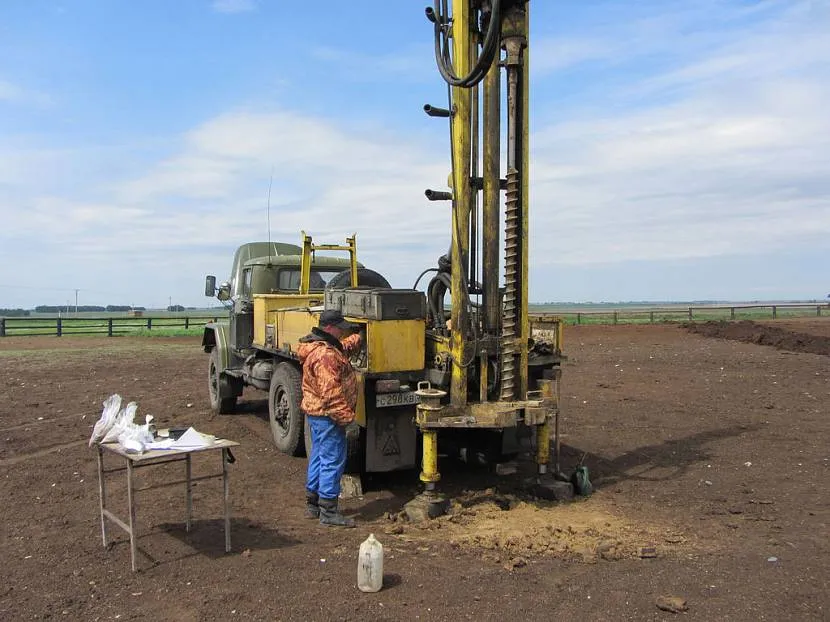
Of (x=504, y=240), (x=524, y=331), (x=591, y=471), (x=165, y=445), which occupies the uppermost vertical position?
(x=504, y=240)

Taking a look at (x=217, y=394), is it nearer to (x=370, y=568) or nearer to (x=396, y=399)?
(x=396, y=399)

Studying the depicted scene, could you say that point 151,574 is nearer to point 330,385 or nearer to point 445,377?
point 330,385

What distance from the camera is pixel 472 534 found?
5477 millimetres

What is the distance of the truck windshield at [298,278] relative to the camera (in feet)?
34.7

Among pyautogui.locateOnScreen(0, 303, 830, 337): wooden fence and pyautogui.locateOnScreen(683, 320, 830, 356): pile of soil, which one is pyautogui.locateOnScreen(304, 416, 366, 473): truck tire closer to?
pyautogui.locateOnScreen(0, 303, 830, 337): wooden fence

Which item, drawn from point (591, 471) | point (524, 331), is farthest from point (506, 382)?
point (591, 471)

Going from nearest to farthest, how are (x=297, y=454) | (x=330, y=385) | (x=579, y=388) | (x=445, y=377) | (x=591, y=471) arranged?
(x=330, y=385) → (x=445, y=377) → (x=591, y=471) → (x=297, y=454) → (x=579, y=388)

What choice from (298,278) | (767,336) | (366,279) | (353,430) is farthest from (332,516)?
(767,336)

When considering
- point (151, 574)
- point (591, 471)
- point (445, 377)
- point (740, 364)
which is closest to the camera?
point (151, 574)

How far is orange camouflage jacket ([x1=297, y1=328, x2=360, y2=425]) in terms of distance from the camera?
18.9 ft

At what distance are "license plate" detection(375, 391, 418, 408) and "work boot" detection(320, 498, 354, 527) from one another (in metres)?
0.93

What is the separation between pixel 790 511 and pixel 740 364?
1208cm

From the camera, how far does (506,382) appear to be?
20.9ft

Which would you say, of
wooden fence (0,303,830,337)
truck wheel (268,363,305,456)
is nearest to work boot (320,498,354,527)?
truck wheel (268,363,305,456)
